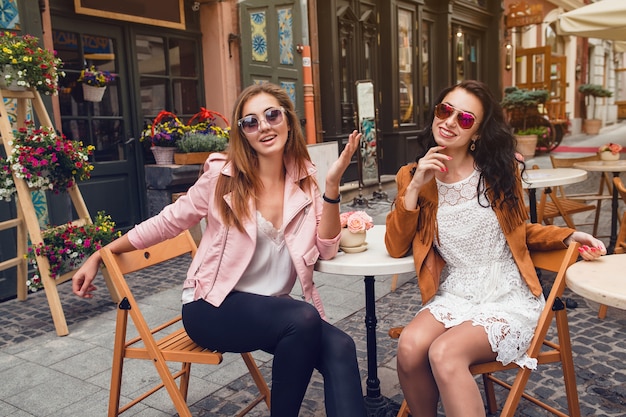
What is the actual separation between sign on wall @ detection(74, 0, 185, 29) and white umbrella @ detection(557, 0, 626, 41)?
4.61 metres

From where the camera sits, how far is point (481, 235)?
224 centimetres

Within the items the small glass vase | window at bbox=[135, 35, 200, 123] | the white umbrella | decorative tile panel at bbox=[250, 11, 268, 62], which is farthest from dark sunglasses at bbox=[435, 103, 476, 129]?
the white umbrella

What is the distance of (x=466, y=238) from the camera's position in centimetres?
225

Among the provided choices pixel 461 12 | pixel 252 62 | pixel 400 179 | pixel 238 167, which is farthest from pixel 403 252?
pixel 461 12

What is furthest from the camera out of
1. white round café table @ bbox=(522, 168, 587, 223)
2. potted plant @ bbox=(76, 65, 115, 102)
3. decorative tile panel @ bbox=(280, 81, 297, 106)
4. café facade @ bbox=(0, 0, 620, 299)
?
decorative tile panel @ bbox=(280, 81, 297, 106)

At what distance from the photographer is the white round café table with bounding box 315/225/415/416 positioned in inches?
82.7

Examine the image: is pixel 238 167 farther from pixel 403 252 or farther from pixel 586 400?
pixel 586 400

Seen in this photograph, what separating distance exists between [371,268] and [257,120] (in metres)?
0.75

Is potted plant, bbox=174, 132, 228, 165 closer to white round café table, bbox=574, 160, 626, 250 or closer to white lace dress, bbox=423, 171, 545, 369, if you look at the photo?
white round café table, bbox=574, 160, 626, 250

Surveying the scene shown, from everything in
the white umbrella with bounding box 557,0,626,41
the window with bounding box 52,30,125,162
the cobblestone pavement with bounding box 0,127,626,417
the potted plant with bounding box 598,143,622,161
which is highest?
the white umbrella with bounding box 557,0,626,41

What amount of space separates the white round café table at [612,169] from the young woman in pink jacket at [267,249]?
3293 mm

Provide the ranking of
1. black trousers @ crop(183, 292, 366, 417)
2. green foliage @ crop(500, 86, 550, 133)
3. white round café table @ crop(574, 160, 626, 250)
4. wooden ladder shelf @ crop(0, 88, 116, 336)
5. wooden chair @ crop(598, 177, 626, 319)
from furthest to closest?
green foliage @ crop(500, 86, 550, 133) < white round café table @ crop(574, 160, 626, 250) < wooden ladder shelf @ crop(0, 88, 116, 336) < wooden chair @ crop(598, 177, 626, 319) < black trousers @ crop(183, 292, 366, 417)

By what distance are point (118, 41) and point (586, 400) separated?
209 inches

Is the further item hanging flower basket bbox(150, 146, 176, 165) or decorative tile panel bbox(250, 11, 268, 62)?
decorative tile panel bbox(250, 11, 268, 62)
